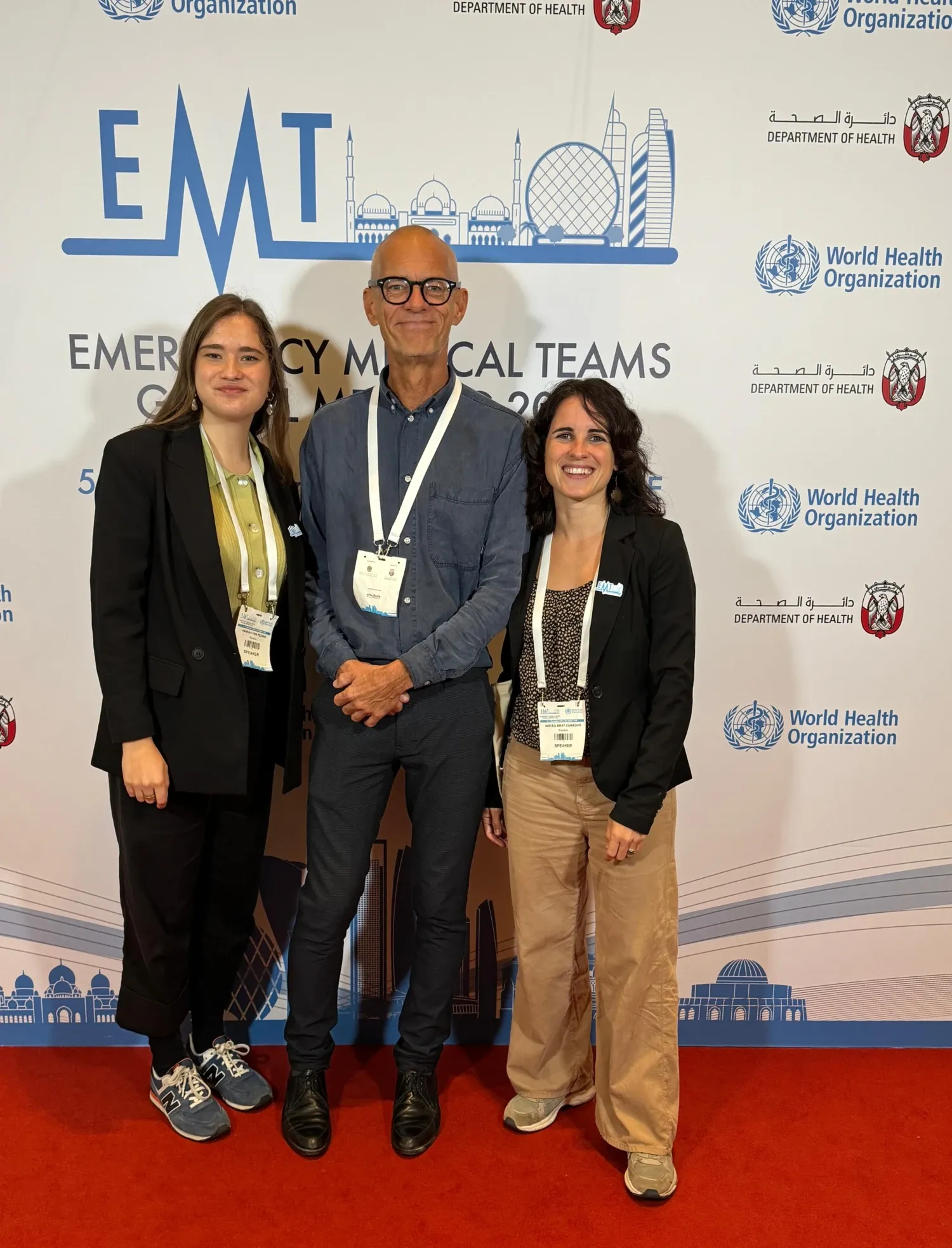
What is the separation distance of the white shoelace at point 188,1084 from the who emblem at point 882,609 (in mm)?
2208

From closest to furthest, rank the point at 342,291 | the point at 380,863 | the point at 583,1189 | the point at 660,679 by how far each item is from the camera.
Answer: the point at 660,679, the point at 583,1189, the point at 342,291, the point at 380,863

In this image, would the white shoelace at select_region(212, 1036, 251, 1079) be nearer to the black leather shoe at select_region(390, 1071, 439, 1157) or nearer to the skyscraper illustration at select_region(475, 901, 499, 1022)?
the black leather shoe at select_region(390, 1071, 439, 1157)

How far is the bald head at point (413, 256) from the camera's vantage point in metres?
2.15

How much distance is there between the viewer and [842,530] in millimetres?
2688

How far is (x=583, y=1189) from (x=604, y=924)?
65cm

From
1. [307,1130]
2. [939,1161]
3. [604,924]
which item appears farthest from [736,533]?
[307,1130]

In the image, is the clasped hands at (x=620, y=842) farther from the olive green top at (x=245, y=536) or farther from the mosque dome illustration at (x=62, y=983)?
the mosque dome illustration at (x=62, y=983)

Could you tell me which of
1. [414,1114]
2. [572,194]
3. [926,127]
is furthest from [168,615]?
[926,127]

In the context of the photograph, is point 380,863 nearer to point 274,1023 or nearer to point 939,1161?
point 274,1023

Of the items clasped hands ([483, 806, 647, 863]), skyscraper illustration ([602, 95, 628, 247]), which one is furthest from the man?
skyscraper illustration ([602, 95, 628, 247])

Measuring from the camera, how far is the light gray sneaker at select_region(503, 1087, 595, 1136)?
247 cm

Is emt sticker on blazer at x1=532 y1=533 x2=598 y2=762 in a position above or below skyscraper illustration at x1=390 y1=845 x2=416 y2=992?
above

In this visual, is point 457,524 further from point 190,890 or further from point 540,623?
point 190,890

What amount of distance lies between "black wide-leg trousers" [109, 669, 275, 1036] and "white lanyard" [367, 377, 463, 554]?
46 centimetres
